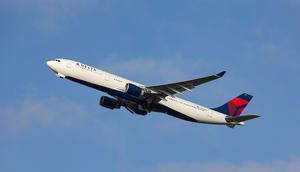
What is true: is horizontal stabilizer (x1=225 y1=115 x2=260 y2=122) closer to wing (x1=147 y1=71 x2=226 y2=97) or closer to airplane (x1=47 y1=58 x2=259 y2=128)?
airplane (x1=47 y1=58 x2=259 y2=128)

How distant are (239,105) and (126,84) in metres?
14.3

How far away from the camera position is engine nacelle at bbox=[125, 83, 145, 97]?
63906 millimetres

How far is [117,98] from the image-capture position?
67.4 meters

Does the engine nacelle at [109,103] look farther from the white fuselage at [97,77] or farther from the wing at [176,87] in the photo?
the wing at [176,87]

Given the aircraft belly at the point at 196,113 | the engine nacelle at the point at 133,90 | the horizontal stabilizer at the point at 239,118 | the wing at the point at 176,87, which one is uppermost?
the wing at the point at 176,87

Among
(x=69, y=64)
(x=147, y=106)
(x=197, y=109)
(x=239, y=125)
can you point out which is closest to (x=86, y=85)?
(x=69, y=64)

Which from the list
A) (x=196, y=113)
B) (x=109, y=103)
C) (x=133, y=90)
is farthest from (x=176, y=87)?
(x=109, y=103)

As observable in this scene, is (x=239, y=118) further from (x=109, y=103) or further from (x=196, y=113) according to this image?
(x=109, y=103)

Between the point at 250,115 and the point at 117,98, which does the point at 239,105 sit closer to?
the point at 250,115

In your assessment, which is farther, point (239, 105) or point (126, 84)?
point (239, 105)

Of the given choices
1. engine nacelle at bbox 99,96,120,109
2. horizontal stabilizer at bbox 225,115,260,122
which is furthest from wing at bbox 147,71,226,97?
horizontal stabilizer at bbox 225,115,260,122

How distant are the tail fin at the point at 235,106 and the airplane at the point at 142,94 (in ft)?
1.75

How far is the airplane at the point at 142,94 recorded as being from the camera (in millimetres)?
64062

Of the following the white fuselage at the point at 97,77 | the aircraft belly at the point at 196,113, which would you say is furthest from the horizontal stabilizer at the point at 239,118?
the white fuselage at the point at 97,77
